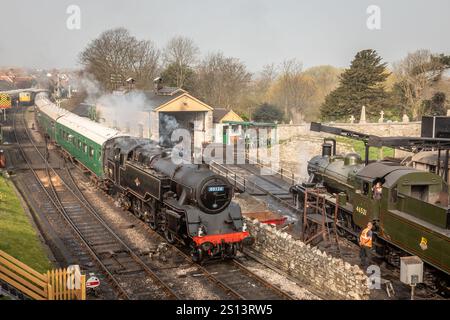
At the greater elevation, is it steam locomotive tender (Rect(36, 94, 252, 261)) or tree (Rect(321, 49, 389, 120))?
tree (Rect(321, 49, 389, 120))

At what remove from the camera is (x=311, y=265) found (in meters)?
13.9

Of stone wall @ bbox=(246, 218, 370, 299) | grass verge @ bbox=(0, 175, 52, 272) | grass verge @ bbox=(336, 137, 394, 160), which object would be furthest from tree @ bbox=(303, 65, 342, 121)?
stone wall @ bbox=(246, 218, 370, 299)

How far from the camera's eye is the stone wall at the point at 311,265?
12.4 m

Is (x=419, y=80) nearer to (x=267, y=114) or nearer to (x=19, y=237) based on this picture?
(x=267, y=114)

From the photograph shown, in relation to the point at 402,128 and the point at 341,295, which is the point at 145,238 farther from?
the point at 402,128

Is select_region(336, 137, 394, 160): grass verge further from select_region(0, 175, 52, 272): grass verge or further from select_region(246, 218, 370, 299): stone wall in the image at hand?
select_region(0, 175, 52, 272): grass verge

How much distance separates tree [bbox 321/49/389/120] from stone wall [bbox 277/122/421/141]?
538 cm

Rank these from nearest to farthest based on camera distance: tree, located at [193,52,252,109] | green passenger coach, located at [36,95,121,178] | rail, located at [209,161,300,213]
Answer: rail, located at [209,161,300,213] → green passenger coach, located at [36,95,121,178] → tree, located at [193,52,252,109]

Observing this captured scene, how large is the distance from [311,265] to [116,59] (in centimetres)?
4788

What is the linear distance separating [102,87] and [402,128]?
32.5 metres

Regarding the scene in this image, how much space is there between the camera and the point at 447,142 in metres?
17.0

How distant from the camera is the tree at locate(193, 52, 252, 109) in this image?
6044 cm

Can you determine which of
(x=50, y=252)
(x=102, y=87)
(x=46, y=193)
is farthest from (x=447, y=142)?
(x=102, y=87)

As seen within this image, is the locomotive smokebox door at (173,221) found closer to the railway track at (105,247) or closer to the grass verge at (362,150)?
the railway track at (105,247)
